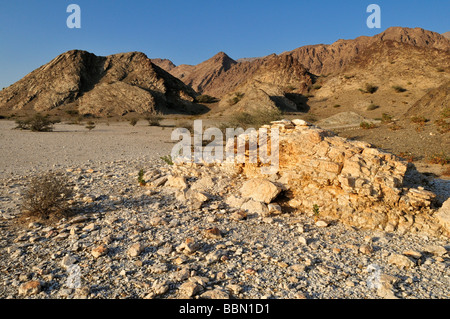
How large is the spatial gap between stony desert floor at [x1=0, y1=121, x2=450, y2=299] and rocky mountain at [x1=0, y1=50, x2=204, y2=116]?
4401 centimetres

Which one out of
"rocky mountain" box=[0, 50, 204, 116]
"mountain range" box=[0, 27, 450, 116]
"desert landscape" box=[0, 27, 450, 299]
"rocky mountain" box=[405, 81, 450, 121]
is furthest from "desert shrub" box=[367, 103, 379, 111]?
"rocky mountain" box=[0, 50, 204, 116]

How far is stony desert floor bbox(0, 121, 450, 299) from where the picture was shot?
292 centimetres

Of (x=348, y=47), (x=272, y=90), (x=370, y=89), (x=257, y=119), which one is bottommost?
(x=257, y=119)

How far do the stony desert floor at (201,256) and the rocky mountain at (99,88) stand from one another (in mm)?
44009

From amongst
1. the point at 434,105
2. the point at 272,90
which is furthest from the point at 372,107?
the point at 434,105

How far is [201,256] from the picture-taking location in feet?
11.7

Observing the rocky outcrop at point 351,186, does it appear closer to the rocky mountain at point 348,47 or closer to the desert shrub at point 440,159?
the desert shrub at point 440,159

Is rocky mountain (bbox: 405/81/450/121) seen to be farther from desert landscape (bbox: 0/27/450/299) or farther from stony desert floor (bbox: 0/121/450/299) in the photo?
stony desert floor (bbox: 0/121/450/299)

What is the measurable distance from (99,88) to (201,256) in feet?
181

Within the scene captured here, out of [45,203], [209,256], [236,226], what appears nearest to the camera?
[209,256]

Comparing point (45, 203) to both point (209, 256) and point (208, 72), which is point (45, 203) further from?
point (208, 72)

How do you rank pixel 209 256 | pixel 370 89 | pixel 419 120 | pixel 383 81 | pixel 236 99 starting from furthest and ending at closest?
pixel 236 99 < pixel 383 81 < pixel 370 89 < pixel 419 120 < pixel 209 256

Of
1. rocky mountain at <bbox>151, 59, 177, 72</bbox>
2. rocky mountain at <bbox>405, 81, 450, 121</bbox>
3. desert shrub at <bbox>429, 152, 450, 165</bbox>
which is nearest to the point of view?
desert shrub at <bbox>429, 152, 450, 165</bbox>
